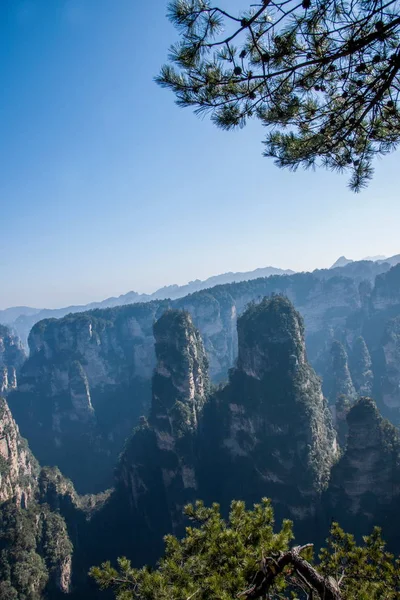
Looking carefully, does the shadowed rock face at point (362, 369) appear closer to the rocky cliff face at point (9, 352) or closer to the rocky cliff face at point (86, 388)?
the rocky cliff face at point (86, 388)

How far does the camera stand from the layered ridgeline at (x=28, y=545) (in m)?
26.8

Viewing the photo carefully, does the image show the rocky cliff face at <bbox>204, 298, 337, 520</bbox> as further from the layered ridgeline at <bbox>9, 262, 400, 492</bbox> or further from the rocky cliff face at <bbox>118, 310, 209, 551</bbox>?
the layered ridgeline at <bbox>9, 262, 400, 492</bbox>

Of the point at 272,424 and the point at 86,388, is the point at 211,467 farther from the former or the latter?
the point at 86,388

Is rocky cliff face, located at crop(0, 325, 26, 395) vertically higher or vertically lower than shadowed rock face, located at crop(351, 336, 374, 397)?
higher

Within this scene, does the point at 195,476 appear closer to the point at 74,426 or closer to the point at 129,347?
the point at 74,426

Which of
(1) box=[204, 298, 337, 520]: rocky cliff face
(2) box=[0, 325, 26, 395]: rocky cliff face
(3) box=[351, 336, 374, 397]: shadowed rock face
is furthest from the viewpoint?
(2) box=[0, 325, 26, 395]: rocky cliff face

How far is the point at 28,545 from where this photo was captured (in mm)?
29562

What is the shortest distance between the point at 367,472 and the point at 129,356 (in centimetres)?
7333

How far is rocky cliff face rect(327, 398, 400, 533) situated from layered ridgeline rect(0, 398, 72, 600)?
24841 millimetres

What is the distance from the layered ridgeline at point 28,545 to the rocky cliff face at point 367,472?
81.5ft

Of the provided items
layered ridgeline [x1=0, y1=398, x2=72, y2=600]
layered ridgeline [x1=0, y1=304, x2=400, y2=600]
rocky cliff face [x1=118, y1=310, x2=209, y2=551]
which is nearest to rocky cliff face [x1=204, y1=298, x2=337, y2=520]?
layered ridgeline [x1=0, y1=304, x2=400, y2=600]

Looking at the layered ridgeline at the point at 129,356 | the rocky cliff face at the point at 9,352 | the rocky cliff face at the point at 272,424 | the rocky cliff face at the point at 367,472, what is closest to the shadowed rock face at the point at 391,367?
the layered ridgeline at the point at 129,356

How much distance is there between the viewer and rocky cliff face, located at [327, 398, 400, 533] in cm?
2816

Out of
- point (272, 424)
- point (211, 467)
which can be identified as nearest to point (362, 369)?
point (272, 424)
